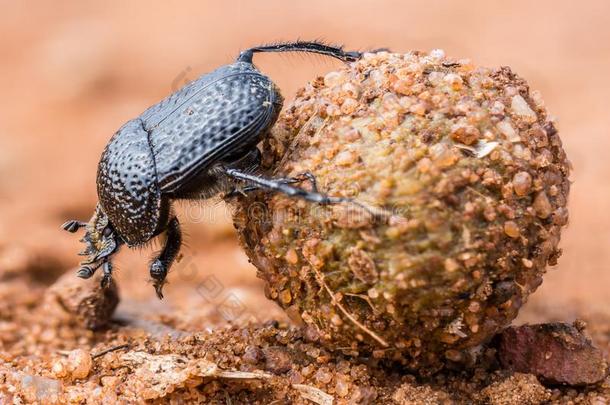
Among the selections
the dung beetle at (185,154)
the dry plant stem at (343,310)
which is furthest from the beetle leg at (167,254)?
the dry plant stem at (343,310)

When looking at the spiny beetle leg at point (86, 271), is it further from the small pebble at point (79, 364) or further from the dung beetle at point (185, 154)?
the small pebble at point (79, 364)

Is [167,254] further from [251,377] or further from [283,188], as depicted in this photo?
[283,188]

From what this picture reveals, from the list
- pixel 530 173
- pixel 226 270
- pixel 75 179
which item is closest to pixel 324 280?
pixel 530 173

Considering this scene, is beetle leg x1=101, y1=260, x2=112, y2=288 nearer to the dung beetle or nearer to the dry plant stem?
the dung beetle

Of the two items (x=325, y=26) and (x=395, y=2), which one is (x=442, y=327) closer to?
(x=325, y=26)

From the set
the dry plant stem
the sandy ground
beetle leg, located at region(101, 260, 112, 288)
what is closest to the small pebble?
beetle leg, located at region(101, 260, 112, 288)

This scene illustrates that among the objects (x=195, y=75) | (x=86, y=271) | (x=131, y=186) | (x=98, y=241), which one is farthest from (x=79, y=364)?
(x=195, y=75)
